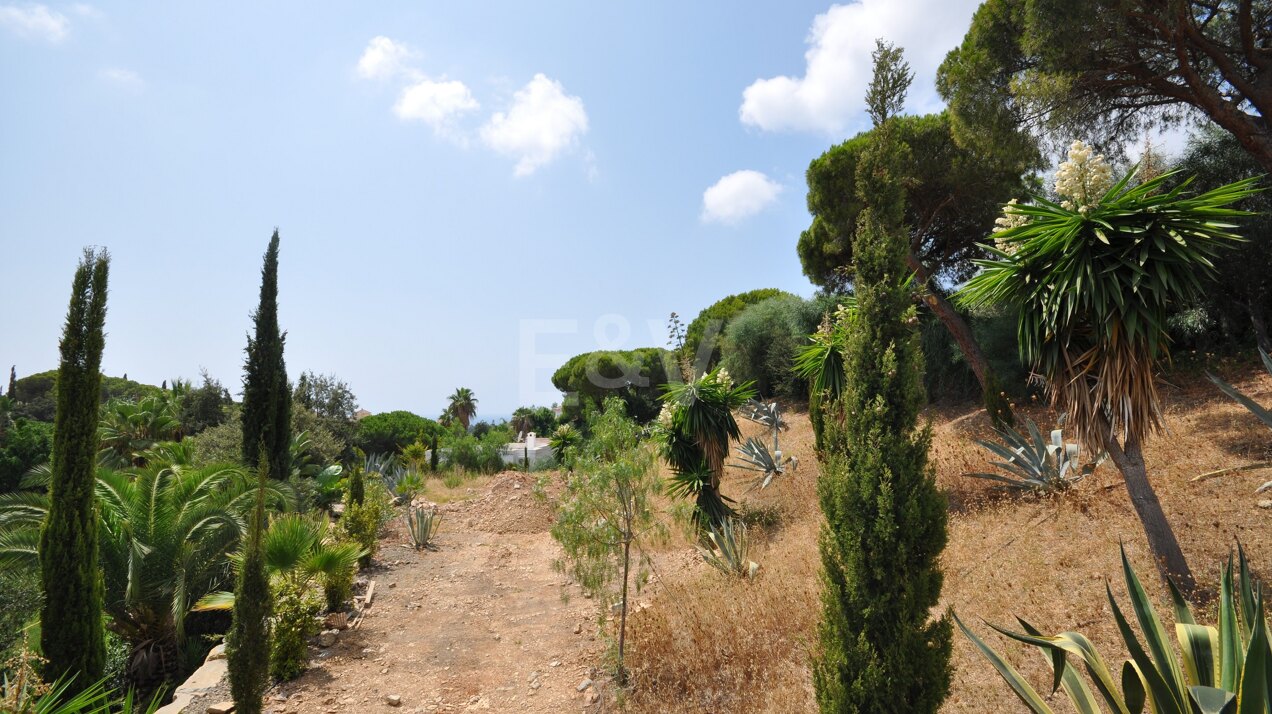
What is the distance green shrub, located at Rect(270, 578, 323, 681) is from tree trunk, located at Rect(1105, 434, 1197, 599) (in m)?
7.51

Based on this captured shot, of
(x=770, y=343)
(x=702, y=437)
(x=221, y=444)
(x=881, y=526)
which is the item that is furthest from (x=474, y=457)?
(x=881, y=526)

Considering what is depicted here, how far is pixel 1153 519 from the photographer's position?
15.2 ft

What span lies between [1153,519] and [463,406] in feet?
145

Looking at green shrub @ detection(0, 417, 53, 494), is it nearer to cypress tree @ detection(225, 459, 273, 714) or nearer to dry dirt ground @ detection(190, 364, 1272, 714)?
dry dirt ground @ detection(190, 364, 1272, 714)

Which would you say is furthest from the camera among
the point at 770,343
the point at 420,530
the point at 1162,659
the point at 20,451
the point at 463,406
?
the point at 463,406

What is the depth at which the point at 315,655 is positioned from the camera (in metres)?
6.28

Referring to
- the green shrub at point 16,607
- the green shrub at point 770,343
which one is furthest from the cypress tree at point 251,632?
the green shrub at point 770,343

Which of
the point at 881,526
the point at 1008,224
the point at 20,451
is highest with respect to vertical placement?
the point at 1008,224

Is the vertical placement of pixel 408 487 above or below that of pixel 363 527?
above

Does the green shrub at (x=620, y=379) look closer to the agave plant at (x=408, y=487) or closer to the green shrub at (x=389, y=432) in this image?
the green shrub at (x=389, y=432)

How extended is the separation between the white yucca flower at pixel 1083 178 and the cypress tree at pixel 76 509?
9612 millimetres

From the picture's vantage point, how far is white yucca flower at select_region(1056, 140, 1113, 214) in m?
4.97

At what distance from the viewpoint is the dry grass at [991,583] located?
426 cm

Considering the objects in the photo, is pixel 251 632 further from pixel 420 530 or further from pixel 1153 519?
pixel 420 530
